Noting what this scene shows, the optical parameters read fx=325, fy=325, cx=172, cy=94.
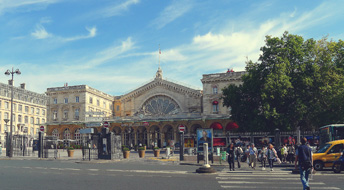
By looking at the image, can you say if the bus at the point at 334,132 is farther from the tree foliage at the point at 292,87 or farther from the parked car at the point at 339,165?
the tree foliage at the point at 292,87

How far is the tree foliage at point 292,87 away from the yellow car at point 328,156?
43.7ft

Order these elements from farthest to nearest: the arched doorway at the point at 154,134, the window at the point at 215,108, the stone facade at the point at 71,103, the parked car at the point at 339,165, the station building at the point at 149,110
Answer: the stone facade at the point at 71,103
the arched doorway at the point at 154,134
the window at the point at 215,108
the station building at the point at 149,110
the parked car at the point at 339,165

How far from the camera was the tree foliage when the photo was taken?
3350 centimetres

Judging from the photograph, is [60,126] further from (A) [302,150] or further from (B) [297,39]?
(A) [302,150]

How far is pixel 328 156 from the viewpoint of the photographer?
1912cm

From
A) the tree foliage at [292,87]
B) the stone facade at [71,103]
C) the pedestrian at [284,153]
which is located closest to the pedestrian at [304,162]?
the pedestrian at [284,153]

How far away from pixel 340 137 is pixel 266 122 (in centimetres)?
1102

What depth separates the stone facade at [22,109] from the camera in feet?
260

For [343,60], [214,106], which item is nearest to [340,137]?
[343,60]

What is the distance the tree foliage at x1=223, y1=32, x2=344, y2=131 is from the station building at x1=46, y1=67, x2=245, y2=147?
20218 millimetres

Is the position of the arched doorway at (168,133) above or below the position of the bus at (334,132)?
below

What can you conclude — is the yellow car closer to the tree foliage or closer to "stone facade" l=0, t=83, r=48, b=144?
the tree foliage

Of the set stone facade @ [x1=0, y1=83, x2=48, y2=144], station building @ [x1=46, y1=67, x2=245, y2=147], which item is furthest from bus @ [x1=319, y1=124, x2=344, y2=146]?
stone facade @ [x1=0, y1=83, x2=48, y2=144]

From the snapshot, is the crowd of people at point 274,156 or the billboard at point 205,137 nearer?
the crowd of people at point 274,156
